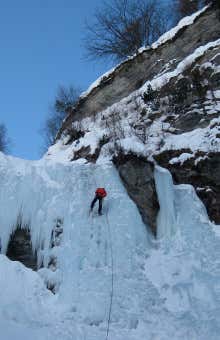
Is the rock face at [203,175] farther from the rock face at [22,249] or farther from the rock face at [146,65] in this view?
the rock face at [146,65]

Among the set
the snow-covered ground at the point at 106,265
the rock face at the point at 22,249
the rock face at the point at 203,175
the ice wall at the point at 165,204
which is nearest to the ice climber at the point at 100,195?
the snow-covered ground at the point at 106,265

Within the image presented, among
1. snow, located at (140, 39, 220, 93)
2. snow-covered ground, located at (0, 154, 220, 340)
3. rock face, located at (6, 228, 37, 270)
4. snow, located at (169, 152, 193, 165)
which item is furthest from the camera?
snow, located at (140, 39, 220, 93)

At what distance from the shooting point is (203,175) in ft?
29.0

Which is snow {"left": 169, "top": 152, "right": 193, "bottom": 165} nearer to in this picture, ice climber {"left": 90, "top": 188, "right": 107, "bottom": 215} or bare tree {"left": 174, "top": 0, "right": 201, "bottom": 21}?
ice climber {"left": 90, "top": 188, "right": 107, "bottom": 215}

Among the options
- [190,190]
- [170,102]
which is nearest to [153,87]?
[170,102]

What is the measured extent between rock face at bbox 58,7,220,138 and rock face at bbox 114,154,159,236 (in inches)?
160

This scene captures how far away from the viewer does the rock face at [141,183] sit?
8617mm

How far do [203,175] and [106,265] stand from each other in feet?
8.92

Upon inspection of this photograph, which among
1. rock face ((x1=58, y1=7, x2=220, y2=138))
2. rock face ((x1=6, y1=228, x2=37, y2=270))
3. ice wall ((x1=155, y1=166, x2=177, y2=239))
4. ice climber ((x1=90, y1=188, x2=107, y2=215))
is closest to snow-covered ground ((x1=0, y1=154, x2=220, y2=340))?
ice wall ((x1=155, y1=166, x2=177, y2=239))

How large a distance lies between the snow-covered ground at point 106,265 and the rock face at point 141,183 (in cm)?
14

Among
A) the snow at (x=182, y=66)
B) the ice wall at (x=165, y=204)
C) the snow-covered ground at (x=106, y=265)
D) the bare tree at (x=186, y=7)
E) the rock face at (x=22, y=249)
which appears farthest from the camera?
the bare tree at (x=186, y=7)

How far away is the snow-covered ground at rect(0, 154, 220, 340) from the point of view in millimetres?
6789

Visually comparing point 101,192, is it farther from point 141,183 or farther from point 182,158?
point 182,158

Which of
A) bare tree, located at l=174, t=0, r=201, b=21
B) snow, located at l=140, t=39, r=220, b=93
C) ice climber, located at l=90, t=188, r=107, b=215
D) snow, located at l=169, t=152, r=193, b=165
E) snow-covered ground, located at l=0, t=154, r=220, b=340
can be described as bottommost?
snow-covered ground, located at l=0, t=154, r=220, b=340
